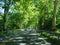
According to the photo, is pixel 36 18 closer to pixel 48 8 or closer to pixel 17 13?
pixel 17 13

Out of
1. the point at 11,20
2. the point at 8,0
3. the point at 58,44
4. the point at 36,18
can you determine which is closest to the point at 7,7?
the point at 8,0

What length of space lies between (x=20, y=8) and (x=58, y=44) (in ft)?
191

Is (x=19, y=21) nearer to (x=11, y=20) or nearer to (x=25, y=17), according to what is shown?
(x=25, y=17)

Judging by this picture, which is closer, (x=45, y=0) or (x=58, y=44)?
(x=58, y=44)

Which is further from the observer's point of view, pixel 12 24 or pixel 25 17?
pixel 12 24

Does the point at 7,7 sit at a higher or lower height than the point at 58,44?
higher

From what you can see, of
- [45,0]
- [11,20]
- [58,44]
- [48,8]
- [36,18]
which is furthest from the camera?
[36,18]

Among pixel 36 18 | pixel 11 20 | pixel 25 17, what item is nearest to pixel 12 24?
pixel 11 20

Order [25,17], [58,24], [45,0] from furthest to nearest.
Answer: [25,17], [45,0], [58,24]

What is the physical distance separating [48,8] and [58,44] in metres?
56.5

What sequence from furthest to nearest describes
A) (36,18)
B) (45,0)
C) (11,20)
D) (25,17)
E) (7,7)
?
1. (36,18)
2. (11,20)
3. (25,17)
4. (45,0)
5. (7,7)

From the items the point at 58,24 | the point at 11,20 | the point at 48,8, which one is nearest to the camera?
the point at 58,24

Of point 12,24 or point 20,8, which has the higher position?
point 20,8

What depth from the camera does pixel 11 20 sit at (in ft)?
301
